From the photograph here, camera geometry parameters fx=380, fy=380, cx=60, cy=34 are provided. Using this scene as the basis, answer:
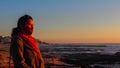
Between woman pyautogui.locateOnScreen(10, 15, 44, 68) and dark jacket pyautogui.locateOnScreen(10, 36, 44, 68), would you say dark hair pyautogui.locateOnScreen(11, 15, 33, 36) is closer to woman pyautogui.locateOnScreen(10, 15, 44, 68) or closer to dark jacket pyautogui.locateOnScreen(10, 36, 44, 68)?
woman pyautogui.locateOnScreen(10, 15, 44, 68)

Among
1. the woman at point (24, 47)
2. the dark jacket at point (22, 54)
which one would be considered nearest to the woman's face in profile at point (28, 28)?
the woman at point (24, 47)

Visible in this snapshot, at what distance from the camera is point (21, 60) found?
4.50 metres

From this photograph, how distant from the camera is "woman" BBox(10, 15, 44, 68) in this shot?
4550mm

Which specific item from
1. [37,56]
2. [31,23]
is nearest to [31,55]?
[37,56]

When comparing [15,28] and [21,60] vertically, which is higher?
[15,28]

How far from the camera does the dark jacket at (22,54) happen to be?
179 inches

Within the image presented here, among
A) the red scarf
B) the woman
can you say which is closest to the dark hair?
the woman

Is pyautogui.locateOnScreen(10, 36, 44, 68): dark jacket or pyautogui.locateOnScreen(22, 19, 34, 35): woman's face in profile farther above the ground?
pyautogui.locateOnScreen(22, 19, 34, 35): woman's face in profile

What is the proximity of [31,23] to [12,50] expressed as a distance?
1.38 feet

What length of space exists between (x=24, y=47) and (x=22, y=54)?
0.37 feet

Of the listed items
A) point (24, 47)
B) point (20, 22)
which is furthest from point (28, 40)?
point (20, 22)

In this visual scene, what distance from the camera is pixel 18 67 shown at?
451cm

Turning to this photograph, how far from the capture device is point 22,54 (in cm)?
458

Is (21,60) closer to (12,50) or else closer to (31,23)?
(12,50)
